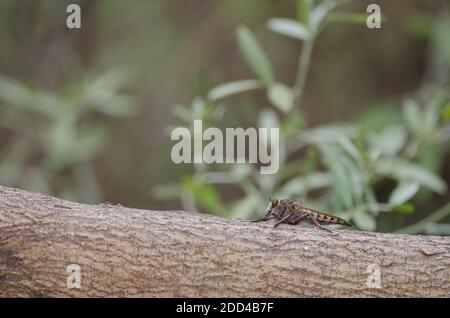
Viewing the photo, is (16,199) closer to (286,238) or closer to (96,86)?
(286,238)

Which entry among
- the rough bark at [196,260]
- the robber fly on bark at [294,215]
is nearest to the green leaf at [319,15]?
the robber fly on bark at [294,215]

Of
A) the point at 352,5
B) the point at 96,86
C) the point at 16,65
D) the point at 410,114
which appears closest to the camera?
the point at 410,114

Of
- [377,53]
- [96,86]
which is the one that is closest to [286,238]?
[96,86]

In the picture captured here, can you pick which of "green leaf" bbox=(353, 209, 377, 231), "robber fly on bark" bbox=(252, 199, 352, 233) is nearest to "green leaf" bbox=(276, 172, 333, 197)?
"green leaf" bbox=(353, 209, 377, 231)

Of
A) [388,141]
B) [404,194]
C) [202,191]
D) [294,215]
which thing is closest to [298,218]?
[294,215]

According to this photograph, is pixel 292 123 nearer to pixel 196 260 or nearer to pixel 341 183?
pixel 341 183

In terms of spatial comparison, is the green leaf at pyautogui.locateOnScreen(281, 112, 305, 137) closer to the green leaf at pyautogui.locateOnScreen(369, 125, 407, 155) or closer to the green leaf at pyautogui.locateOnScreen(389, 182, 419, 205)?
the green leaf at pyautogui.locateOnScreen(369, 125, 407, 155)
